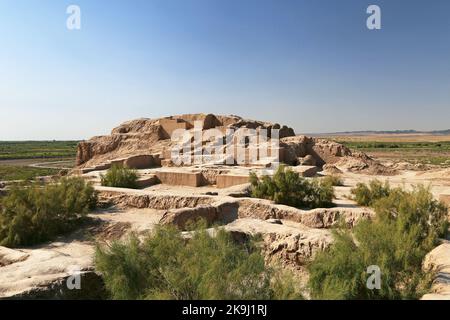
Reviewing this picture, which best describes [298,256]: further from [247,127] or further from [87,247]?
[247,127]

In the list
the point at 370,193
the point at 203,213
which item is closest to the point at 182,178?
the point at 203,213

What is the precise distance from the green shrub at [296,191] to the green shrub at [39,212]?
6334mm

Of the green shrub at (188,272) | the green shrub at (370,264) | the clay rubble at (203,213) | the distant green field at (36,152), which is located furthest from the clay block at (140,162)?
the distant green field at (36,152)

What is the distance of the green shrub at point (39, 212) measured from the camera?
9695 millimetres

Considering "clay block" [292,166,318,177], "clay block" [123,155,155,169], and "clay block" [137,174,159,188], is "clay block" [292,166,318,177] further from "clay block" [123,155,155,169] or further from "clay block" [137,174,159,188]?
"clay block" [123,155,155,169]

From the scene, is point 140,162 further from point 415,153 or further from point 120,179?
point 415,153

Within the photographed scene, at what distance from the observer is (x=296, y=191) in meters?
12.7

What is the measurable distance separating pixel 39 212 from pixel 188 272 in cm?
703

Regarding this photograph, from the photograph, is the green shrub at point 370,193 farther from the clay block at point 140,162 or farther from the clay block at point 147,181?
the clay block at point 140,162

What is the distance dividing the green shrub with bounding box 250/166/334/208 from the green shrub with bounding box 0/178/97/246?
6.33 meters

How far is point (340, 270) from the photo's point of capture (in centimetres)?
566

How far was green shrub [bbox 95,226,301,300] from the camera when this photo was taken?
469cm
